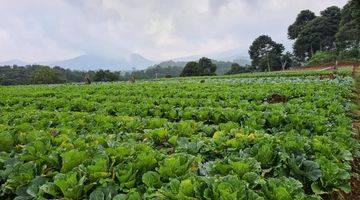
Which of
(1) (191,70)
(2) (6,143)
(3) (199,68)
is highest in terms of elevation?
(2) (6,143)

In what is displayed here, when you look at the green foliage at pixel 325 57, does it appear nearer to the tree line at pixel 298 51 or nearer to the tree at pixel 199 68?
the tree line at pixel 298 51

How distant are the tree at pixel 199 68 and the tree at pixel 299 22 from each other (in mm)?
19379

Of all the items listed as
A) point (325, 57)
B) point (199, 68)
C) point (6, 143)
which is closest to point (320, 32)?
point (325, 57)

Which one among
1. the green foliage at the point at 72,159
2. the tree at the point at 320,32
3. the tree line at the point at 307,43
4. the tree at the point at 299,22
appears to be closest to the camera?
the green foliage at the point at 72,159

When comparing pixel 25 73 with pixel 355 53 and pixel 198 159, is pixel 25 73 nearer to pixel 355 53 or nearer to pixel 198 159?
pixel 355 53

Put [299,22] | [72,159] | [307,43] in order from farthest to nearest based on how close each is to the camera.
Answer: [299,22], [307,43], [72,159]

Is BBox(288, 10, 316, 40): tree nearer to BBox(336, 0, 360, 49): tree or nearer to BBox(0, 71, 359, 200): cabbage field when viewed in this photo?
BBox(336, 0, 360, 49): tree

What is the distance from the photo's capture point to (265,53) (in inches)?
2623

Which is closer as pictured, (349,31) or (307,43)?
(349,31)

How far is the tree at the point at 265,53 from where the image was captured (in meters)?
62.5

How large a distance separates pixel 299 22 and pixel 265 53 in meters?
10.3

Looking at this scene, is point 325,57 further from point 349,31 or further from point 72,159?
point 72,159

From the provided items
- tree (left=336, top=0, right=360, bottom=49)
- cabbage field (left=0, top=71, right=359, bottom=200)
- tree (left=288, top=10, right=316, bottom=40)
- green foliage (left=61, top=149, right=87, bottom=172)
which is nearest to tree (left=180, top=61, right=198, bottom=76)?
tree (left=336, top=0, right=360, bottom=49)

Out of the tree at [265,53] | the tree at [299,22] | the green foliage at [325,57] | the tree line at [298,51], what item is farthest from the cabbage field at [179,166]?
the tree at [299,22]
